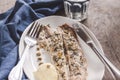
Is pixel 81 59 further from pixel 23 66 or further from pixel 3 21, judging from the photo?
pixel 3 21

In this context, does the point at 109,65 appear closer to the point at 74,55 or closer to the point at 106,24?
the point at 74,55

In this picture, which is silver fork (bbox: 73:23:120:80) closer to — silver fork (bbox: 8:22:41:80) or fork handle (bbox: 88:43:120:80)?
fork handle (bbox: 88:43:120:80)

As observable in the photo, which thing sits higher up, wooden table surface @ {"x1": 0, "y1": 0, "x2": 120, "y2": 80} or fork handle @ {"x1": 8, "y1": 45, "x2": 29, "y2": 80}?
fork handle @ {"x1": 8, "y1": 45, "x2": 29, "y2": 80}

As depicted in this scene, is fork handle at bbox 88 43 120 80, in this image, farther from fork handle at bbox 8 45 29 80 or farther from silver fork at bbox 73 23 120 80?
fork handle at bbox 8 45 29 80

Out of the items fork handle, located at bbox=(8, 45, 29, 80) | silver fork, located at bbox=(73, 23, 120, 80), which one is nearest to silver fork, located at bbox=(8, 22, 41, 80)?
fork handle, located at bbox=(8, 45, 29, 80)

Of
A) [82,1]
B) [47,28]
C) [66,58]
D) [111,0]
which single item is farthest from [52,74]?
[111,0]

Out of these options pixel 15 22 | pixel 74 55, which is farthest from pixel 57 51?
pixel 15 22

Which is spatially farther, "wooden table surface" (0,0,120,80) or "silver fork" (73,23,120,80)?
"wooden table surface" (0,0,120,80)
